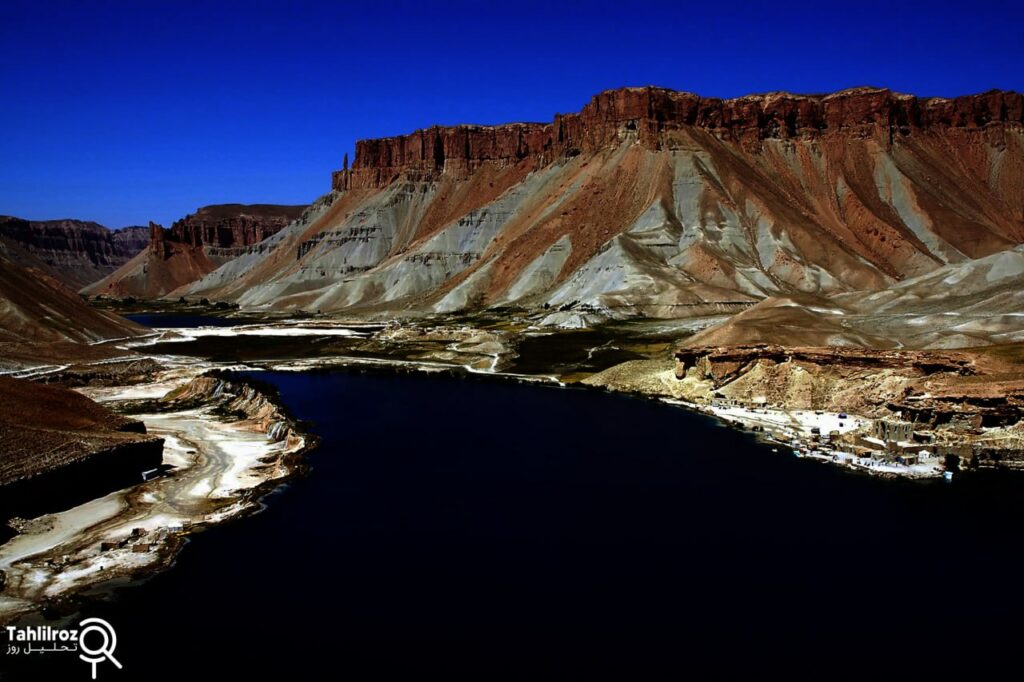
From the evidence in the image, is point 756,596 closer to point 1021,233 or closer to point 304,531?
point 304,531

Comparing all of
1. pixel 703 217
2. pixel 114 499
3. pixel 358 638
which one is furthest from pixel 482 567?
pixel 703 217

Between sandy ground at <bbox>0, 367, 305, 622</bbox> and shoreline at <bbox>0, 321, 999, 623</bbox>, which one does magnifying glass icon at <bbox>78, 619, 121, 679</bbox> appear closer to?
shoreline at <bbox>0, 321, 999, 623</bbox>

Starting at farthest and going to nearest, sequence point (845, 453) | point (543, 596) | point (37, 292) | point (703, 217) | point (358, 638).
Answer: point (703, 217) < point (37, 292) < point (845, 453) < point (543, 596) < point (358, 638)

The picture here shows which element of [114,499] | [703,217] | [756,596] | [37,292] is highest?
[703,217]

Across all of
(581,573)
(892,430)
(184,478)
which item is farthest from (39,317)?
(892,430)

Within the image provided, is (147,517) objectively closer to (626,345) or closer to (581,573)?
(581,573)

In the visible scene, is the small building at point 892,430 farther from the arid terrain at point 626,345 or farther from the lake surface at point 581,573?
the lake surface at point 581,573
